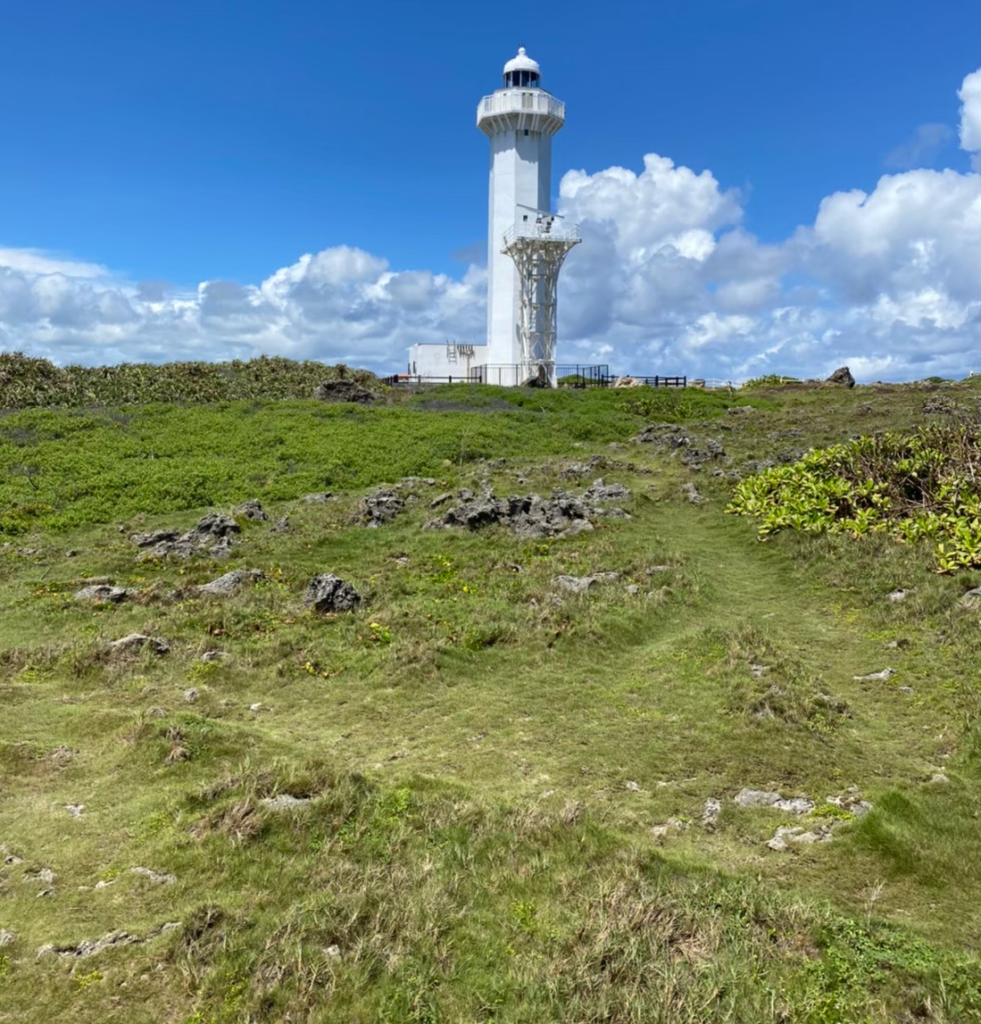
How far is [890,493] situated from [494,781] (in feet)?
45.7

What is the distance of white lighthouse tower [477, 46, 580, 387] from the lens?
5531 centimetres

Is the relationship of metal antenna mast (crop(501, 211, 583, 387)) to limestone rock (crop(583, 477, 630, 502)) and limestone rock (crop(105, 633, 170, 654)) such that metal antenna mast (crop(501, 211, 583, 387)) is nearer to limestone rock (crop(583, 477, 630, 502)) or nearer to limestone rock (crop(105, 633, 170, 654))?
limestone rock (crop(583, 477, 630, 502))

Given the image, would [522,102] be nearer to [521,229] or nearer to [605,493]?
[521,229]

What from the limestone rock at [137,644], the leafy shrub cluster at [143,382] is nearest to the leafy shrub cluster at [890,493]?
the limestone rock at [137,644]

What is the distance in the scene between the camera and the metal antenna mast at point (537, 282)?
178 ft

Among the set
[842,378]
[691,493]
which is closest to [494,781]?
[691,493]

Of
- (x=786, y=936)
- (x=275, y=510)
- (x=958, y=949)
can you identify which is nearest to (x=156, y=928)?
(x=786, y=936)

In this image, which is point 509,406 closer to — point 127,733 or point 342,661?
point 342,661

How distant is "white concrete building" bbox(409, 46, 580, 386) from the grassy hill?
39539 mm

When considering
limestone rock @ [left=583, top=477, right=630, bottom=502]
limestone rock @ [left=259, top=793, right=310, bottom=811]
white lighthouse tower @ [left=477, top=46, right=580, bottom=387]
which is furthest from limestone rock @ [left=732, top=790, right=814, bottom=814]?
white lighthouse tower @ [left=477, top=46, right=580, bottom=387]

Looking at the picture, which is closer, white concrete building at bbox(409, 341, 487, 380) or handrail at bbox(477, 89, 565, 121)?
handrail at bbox(477, 89, 565, 121)

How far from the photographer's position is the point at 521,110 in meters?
55.2

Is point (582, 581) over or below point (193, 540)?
below

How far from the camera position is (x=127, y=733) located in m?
8.76
